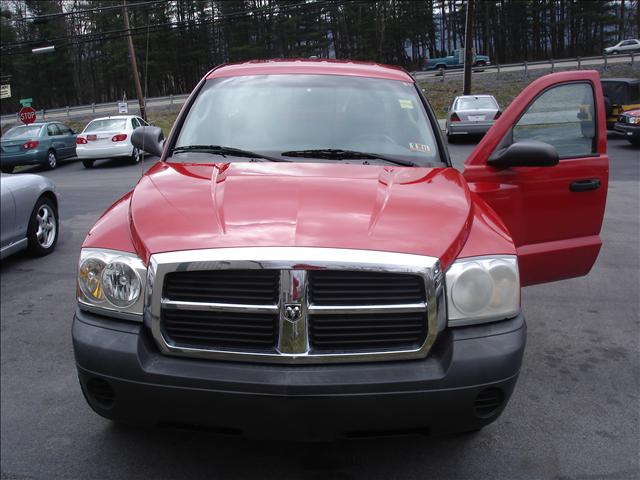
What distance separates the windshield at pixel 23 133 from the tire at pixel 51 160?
0.69 m

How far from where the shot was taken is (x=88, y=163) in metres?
18.8

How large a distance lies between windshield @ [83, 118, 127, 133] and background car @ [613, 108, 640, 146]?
47.5ft

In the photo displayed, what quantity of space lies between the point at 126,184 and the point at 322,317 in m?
12.5

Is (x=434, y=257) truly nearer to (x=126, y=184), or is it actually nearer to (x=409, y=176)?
(x=409, y=176)

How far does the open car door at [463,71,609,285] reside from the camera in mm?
3869

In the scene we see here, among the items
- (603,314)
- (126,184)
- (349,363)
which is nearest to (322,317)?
(349,363)

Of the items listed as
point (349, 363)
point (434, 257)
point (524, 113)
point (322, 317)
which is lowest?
point (349, 363)

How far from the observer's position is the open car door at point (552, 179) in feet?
12.7

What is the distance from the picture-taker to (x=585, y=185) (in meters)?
3.94

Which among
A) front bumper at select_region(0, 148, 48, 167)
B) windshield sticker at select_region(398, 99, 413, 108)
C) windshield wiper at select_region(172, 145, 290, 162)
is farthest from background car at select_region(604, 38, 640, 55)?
windshield wiper at select_region(172, 145, 290, 162)

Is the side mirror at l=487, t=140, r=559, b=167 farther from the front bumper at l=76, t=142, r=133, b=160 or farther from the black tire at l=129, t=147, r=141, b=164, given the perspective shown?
the black tire at l=129, t=147, r=141, b=164

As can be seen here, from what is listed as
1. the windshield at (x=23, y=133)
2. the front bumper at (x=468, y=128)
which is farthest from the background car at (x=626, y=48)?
the windshield at (x=23, y=133)

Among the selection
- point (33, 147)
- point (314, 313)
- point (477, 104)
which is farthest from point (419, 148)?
point (33, 147)

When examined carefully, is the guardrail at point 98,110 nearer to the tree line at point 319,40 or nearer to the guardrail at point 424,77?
the guardrail at point 424,77
